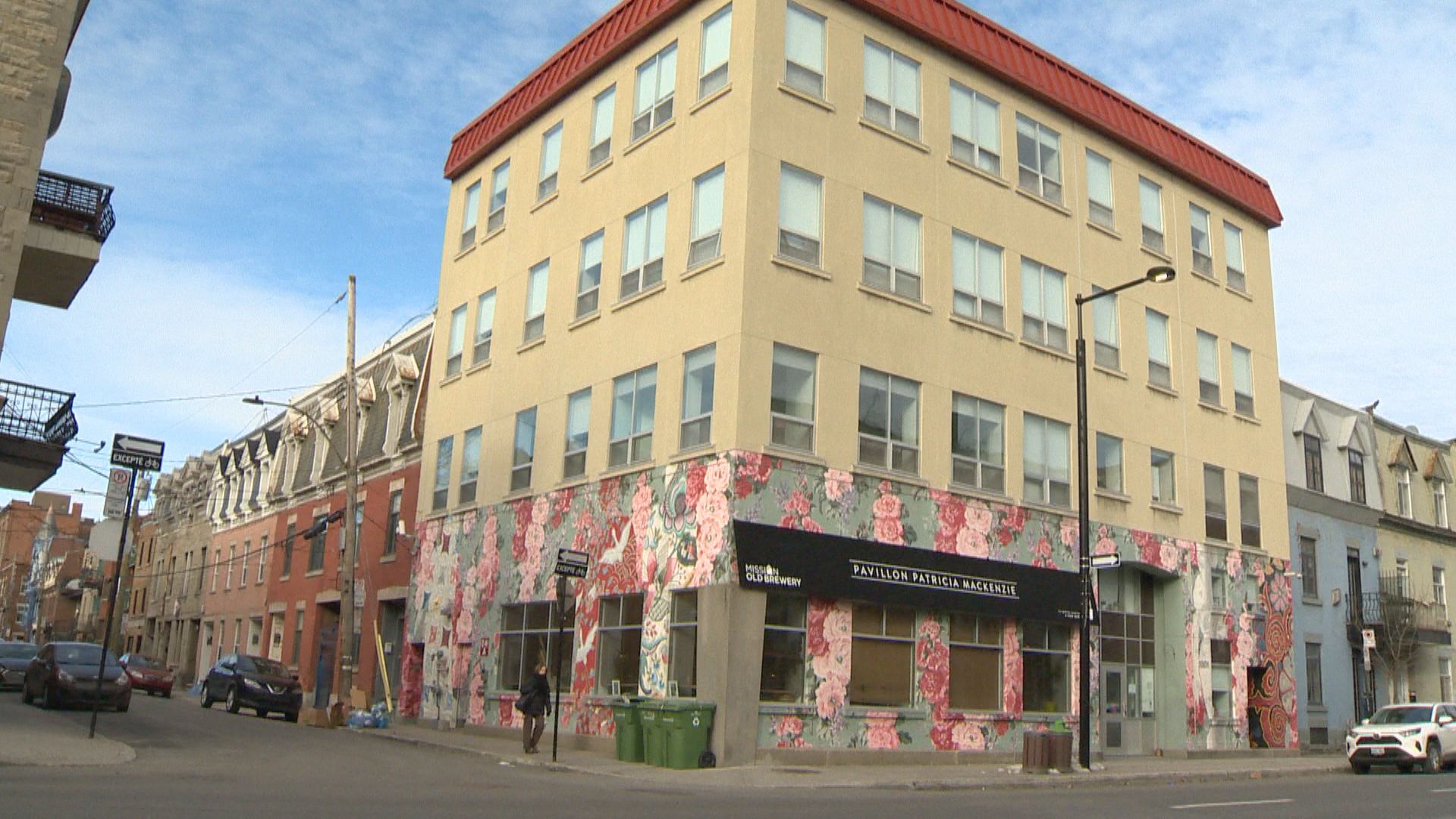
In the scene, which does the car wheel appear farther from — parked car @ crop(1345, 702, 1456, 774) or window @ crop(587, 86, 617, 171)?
window @ crop(587, 86, 617, 171)

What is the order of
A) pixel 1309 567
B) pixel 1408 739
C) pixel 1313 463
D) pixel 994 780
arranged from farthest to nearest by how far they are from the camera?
1. pixel 1313 463
2. pixel 1309 567
3. pixel 1408 739
4. pixel 994 780

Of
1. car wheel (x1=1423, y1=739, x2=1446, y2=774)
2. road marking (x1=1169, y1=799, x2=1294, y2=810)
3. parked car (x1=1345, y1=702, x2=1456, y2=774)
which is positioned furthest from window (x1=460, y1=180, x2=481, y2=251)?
car wheel (x1=1423, y1=739, x2=1446, y2=774)

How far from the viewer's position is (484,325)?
101ft

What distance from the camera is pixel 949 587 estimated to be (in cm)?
2358

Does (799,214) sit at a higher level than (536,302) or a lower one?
higher

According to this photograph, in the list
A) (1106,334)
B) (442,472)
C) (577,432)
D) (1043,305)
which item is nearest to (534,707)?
(577,432)

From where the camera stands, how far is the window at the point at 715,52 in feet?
78.1

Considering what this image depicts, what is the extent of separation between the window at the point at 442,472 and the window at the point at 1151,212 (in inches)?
729

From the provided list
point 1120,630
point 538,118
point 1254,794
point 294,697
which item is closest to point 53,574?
point 294,697

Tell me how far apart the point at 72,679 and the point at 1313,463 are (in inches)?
1293

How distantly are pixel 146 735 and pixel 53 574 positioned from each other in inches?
3669

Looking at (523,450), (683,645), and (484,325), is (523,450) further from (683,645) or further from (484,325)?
(683,645)

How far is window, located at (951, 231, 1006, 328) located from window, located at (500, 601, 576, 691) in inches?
416

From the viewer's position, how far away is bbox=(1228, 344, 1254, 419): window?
1267 inches
